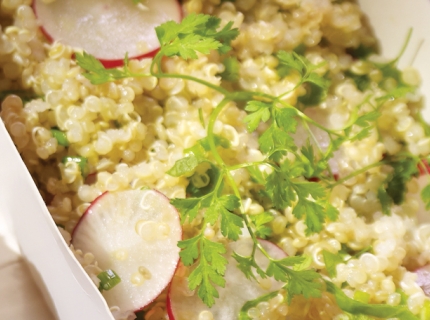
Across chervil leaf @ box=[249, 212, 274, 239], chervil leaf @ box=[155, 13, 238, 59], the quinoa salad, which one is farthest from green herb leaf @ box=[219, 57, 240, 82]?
chervil leaf @ box=[249, 212, 274, 239]

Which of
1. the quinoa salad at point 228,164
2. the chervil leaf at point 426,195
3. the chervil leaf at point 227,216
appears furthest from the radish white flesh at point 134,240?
the chervil leaf at point 426,195

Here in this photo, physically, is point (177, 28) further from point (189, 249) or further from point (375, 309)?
point (375, 309)

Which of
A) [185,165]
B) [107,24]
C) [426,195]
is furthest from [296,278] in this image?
[107,24]

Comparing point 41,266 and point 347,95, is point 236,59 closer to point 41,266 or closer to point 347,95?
point 347,95

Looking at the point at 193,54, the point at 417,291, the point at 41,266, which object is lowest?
the point at 417,291

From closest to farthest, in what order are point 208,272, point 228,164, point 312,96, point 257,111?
point 208,272 < point 257,111 < point 228,164 < point 312,96

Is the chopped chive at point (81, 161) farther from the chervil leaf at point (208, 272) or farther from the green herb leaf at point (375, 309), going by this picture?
the green herb leaf at point (375, 309)

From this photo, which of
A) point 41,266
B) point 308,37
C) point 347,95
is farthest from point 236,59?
point 41,266
